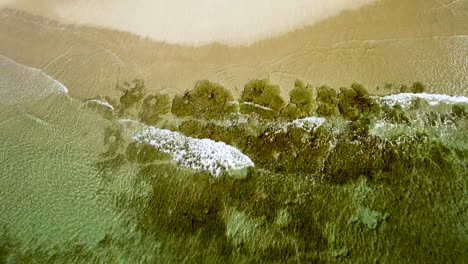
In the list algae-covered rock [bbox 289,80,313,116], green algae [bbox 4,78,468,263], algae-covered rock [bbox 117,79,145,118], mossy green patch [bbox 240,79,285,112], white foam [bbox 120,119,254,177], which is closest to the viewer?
green algae [bbox 4,78,468,263]

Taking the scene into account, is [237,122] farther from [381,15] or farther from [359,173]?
[381,15]

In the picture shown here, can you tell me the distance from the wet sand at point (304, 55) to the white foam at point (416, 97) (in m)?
0.23

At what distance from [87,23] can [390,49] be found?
9972 mm

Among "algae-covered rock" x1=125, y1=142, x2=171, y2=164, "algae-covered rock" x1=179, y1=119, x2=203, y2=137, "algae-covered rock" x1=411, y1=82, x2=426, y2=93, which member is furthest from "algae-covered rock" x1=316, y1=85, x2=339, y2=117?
"algae-covered rock" x1=125, y1=142, x2=171, y2=164

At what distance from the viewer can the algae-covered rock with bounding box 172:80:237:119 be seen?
12297mm

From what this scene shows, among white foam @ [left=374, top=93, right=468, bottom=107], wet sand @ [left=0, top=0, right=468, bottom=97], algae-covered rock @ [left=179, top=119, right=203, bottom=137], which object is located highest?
wet sand @ [left=0, top=0, right=468, bottom=97]

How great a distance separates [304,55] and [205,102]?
11.1 ft

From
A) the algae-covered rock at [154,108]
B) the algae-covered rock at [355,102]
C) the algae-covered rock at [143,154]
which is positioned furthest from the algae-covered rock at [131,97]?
the algae-covered rock at [355,102]

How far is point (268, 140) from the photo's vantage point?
11.8 metres

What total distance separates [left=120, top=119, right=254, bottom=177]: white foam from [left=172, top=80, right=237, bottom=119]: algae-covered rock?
0.77 m

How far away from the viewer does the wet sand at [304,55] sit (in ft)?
40.3

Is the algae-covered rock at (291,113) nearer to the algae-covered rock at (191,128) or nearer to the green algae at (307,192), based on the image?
the green algae at (307,192)

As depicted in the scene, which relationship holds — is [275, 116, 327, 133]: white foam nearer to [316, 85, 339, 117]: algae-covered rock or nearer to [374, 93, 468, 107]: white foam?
[316, 85, 339, 117]: algae-covered rock

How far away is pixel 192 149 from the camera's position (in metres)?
12.0
